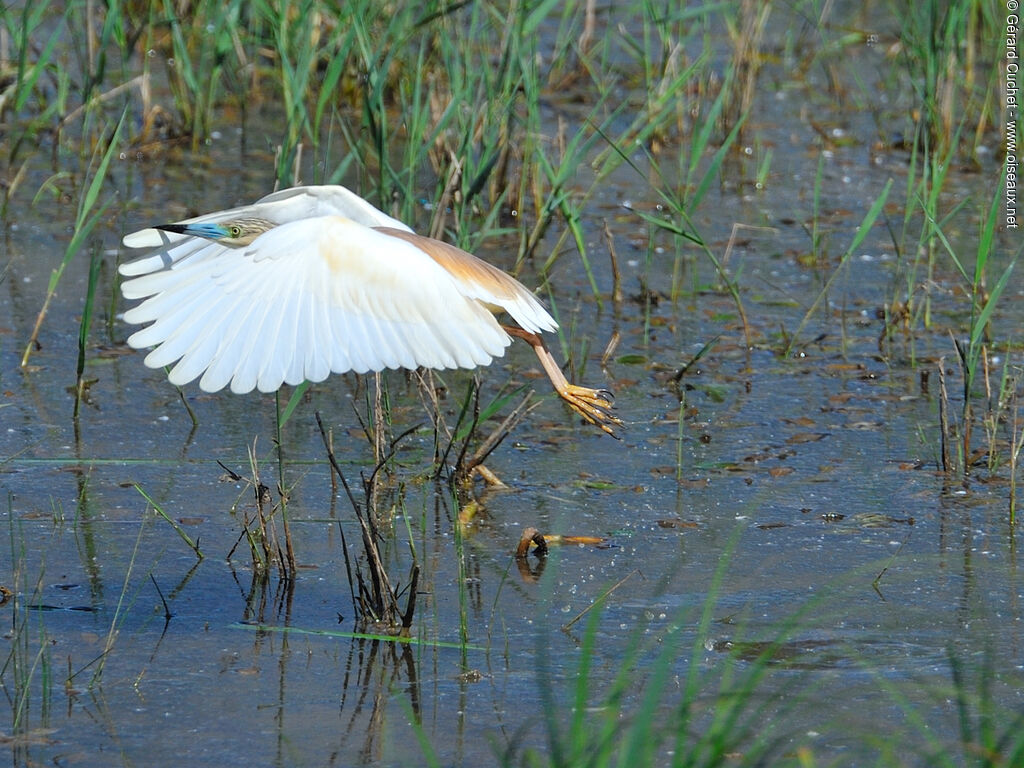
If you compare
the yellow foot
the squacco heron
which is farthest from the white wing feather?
the yellow foot

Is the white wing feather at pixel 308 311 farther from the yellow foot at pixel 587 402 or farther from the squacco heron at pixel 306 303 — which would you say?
the yellow foot at pixel 587 402

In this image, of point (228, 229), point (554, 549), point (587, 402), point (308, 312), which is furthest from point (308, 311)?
point (587, 402)

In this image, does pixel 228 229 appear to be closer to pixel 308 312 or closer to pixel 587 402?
pixel 308 312

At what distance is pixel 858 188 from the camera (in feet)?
24.2

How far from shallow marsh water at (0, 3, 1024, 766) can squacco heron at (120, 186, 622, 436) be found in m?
0.40

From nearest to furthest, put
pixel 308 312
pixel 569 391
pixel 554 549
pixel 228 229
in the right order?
pixel 308 312
pixel 554 549
pixel 228 229
pixel 569 391

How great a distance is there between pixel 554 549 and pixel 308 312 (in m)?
0.88

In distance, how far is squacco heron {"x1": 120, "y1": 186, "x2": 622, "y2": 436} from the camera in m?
3.42

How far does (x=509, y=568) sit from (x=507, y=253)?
272 cm

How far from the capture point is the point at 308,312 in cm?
358

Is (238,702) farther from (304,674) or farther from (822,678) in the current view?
(822,678)

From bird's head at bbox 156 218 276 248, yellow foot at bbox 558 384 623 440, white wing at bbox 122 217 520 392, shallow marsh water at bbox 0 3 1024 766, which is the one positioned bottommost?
shallow marsh water at bbox 0 3 1024 766

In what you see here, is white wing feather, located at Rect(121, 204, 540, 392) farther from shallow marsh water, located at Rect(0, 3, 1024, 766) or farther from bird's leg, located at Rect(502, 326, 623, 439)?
shallow marsh water, located at Rect(0, 3, 1024, 766)

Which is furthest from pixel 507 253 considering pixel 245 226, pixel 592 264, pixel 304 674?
pixel 304 674
